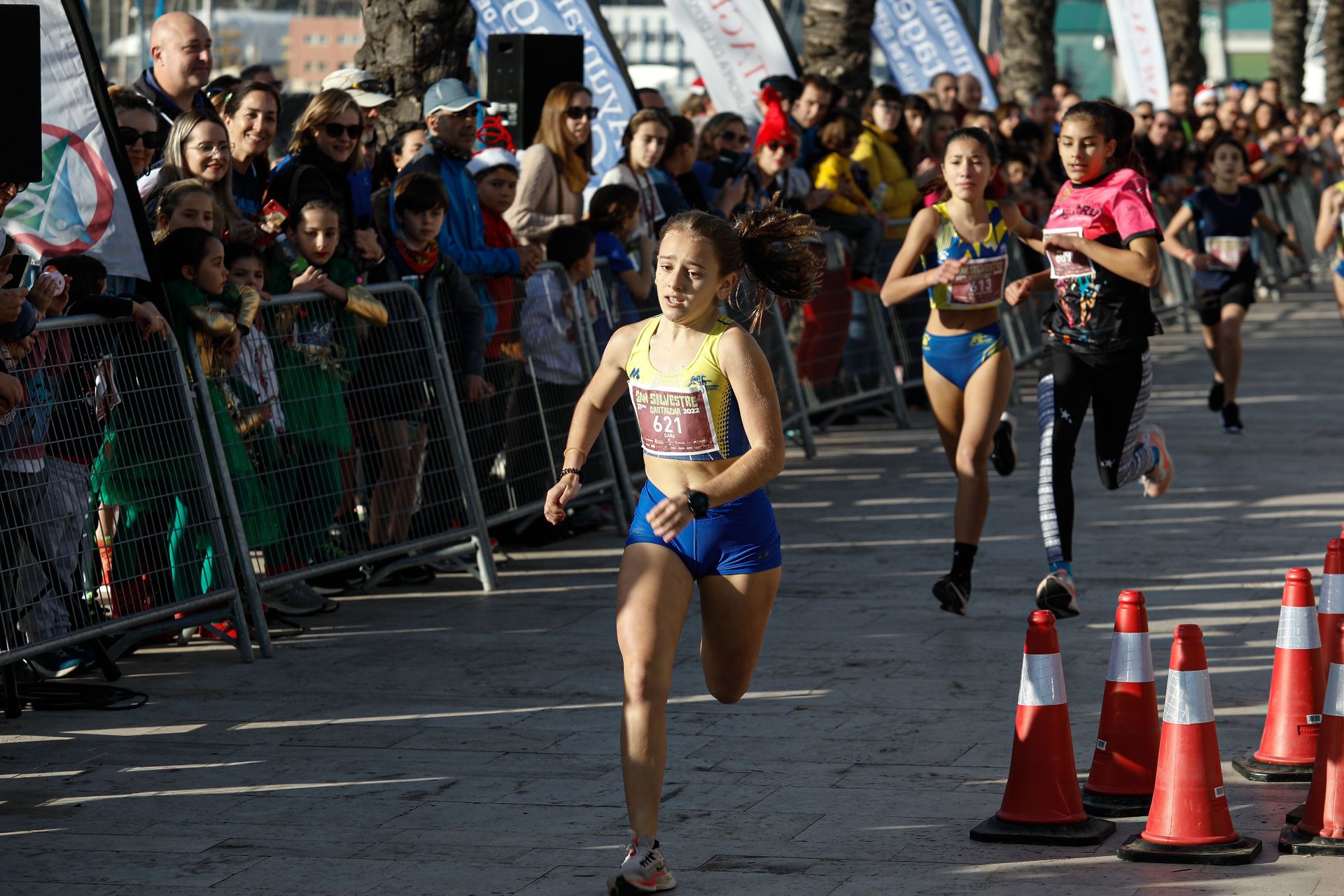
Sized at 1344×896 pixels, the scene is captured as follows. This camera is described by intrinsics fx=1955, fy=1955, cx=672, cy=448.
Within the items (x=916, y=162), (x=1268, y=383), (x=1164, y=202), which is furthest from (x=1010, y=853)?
(x=1164, y=202)

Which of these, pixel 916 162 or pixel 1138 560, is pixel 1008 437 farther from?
pixel 916 162

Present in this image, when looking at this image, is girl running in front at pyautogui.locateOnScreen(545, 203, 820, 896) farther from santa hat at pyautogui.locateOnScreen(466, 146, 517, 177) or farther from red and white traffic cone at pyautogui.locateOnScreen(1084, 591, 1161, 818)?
santa hat at pyautogui.locateOnScreen(466, 146, 517, 177)

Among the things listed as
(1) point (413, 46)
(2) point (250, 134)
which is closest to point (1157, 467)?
(2) point (250, 134)

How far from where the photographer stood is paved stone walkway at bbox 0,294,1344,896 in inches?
203

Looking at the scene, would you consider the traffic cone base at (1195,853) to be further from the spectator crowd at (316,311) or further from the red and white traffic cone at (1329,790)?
the spectator crowd at (316,311)

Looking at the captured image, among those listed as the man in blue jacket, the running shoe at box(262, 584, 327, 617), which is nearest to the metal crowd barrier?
the man in blue jacket

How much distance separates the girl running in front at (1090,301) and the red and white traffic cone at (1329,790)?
2.93 metres

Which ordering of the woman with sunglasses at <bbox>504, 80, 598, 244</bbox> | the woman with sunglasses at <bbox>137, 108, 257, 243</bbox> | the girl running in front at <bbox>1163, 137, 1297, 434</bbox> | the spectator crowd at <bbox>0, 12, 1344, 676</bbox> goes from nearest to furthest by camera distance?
the spectator crowd at <bbox>0, 12, 1344, 676</bbox>, the woman with sunglasses at <bbox>137, 108, 257, 243</bbox>, the woman with sunglasses at <bbox>504, 80, 598, 244</bbox>, the girl running in front at <bbox>1163, 137, 1297, 434</bbox>

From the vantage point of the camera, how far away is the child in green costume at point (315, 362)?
325 inches

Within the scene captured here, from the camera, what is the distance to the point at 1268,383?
55.2 feet

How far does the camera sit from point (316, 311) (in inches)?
331

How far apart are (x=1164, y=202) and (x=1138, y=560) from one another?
12204mm

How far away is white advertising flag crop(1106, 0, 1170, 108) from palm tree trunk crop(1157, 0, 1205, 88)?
5526 mm

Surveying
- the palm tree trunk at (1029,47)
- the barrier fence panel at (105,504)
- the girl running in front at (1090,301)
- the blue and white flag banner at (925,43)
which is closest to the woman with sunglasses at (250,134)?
the barrier fence panel at (105,504)
